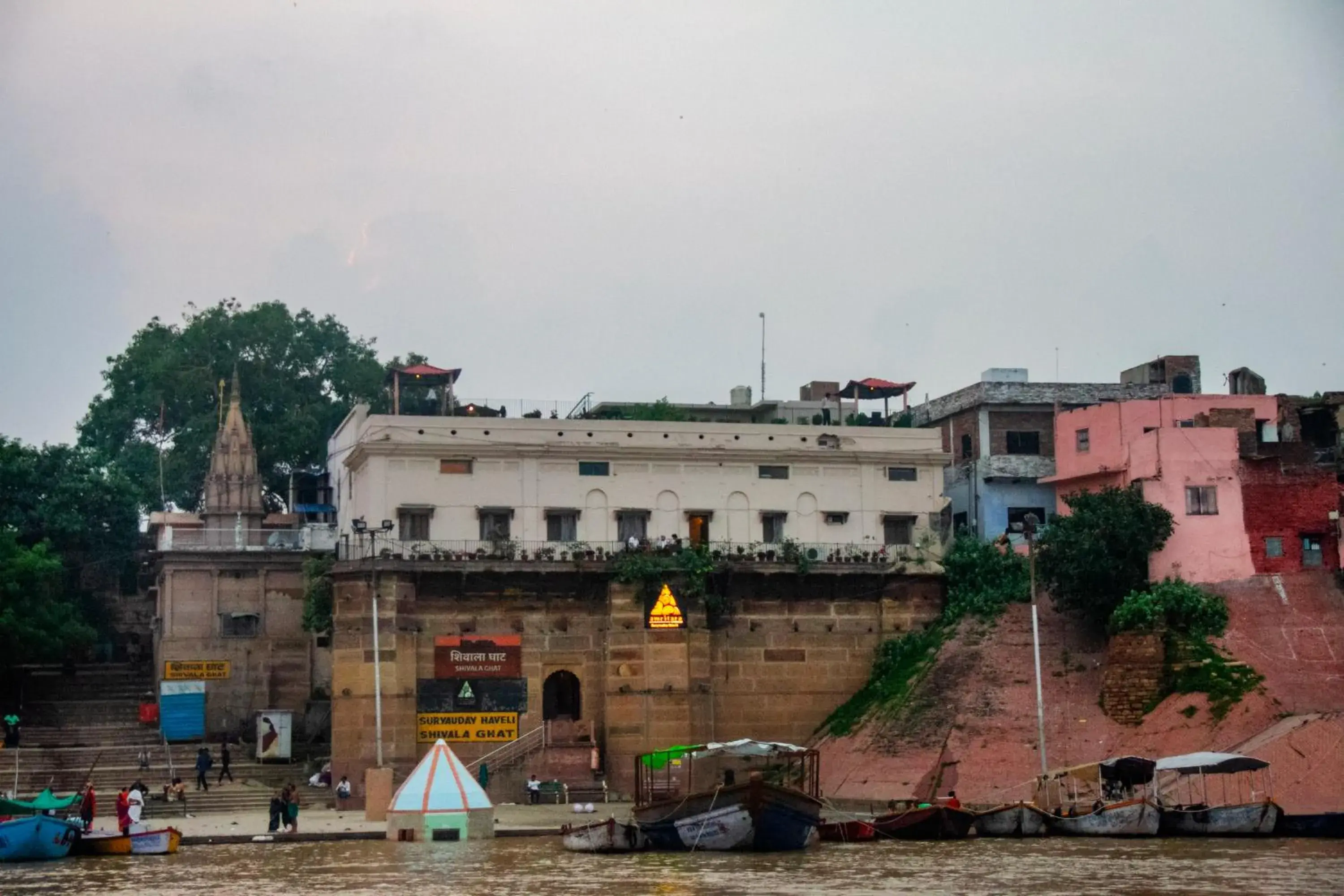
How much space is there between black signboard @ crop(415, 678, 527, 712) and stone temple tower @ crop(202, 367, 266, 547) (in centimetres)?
1033

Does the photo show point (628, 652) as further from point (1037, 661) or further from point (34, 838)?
point (34, 838)

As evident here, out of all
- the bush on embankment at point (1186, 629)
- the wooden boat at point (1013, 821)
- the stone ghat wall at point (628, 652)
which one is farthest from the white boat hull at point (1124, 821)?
the stone ghat wall at point (628, 652)

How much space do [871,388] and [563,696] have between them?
15344 millimetres

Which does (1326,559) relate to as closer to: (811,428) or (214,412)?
(811,428)

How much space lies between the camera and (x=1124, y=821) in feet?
152

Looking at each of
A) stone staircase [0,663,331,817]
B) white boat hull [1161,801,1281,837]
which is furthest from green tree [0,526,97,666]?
white boat hull [1161,801,1281,837]

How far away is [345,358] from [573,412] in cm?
1606

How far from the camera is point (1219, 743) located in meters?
52.3

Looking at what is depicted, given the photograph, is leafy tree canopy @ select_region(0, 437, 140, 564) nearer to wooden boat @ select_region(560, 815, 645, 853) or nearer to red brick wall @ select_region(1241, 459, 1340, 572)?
wooden boat @ select_region(560, 815, 645, 853)

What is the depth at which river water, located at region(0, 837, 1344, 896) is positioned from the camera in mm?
37906

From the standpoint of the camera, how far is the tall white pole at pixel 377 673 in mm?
56188

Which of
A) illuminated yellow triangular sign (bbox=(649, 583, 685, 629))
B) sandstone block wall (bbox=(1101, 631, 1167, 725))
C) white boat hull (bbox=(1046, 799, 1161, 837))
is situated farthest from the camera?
illuminated yellow triangular sign (bbox=(649, 583, 685, 629))

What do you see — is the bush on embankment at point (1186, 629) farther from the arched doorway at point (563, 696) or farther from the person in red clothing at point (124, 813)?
the person in red clothing at point (124, 813)

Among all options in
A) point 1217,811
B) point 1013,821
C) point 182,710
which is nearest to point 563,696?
point 182,710
